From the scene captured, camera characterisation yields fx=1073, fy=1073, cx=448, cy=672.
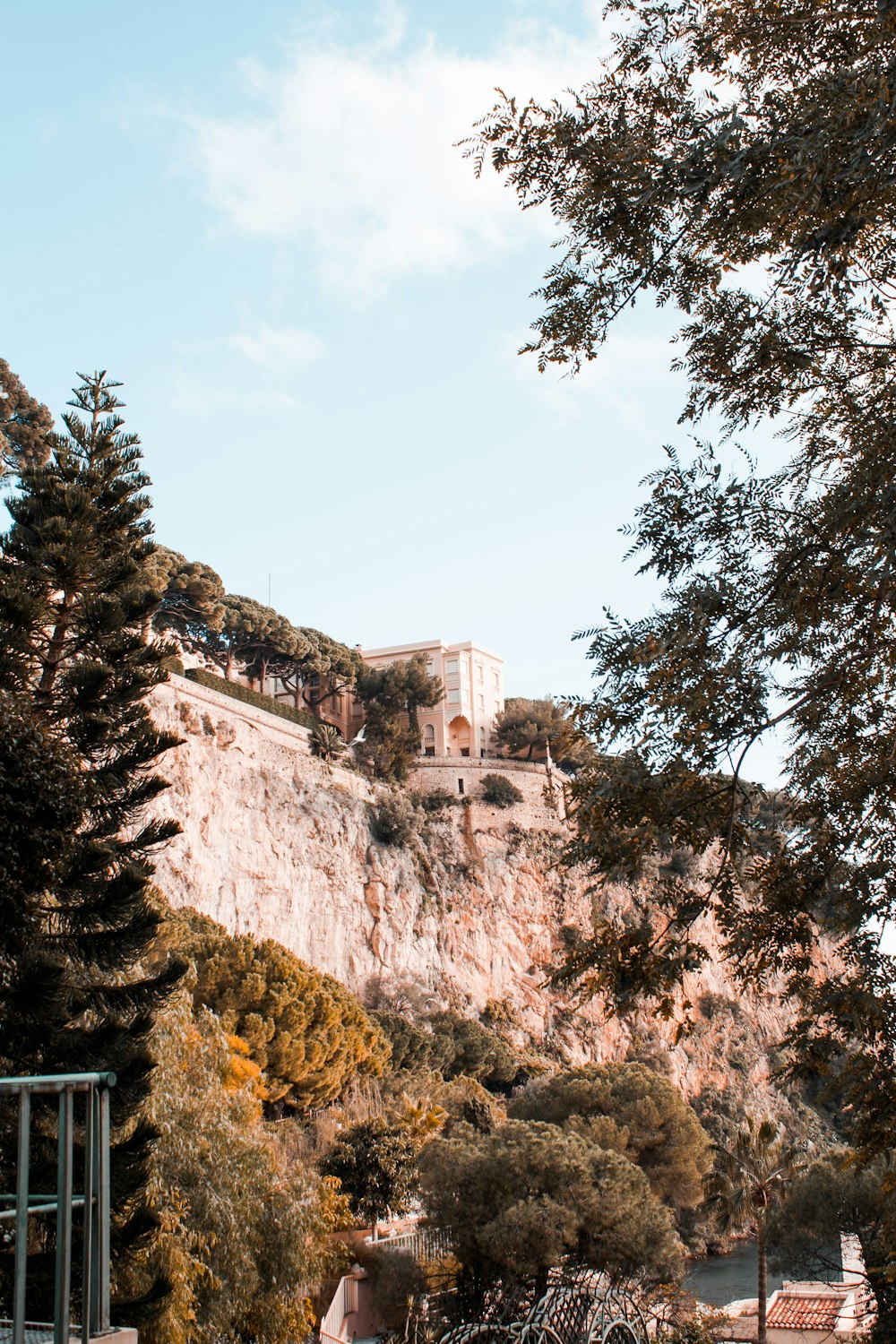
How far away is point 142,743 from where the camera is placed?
423 inches

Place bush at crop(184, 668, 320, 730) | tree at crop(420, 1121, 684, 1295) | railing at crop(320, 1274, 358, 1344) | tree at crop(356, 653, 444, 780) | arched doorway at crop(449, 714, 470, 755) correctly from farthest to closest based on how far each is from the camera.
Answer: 1. arched doorway at crop(449, 714, 470, 755)
2. tree at crop(356, 653, 444, 780)
3. bush at crop(184, 668, 320, 730)
4. tree at crop(420, 1121, 684, 1295)
5. railing at crop(320, 1274, 358, 1344)

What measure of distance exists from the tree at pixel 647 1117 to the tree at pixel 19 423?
59.7ft

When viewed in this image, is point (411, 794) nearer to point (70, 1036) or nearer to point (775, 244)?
point (70, 1036)

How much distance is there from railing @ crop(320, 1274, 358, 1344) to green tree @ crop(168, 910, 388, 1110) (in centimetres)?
456

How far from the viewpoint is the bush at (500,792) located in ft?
135

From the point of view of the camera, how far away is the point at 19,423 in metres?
21.2

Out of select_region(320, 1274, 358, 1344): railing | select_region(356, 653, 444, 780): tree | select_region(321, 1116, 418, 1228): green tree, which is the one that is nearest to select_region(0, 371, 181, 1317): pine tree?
select_region(320, 1274, 358, 1344): railing

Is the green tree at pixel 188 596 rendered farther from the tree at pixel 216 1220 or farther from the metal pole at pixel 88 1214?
the metal pole at pixel 88 1214

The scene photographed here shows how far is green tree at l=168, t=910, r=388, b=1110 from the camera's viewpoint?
67.3 feet

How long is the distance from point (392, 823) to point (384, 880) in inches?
87.5

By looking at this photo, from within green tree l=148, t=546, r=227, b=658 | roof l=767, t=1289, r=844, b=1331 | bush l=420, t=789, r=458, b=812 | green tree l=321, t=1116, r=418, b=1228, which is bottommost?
roof l=767, t=1289, r=844, b=1331

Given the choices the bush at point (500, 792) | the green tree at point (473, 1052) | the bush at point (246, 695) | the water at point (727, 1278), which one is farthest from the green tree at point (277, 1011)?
the bush at point (500, 792)

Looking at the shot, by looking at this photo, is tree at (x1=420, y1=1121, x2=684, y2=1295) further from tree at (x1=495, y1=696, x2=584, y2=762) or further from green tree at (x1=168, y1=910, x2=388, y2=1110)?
tree at (x1=495, y1=696, x2=584, y2=762)

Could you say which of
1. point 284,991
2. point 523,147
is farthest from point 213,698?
point 523,147
